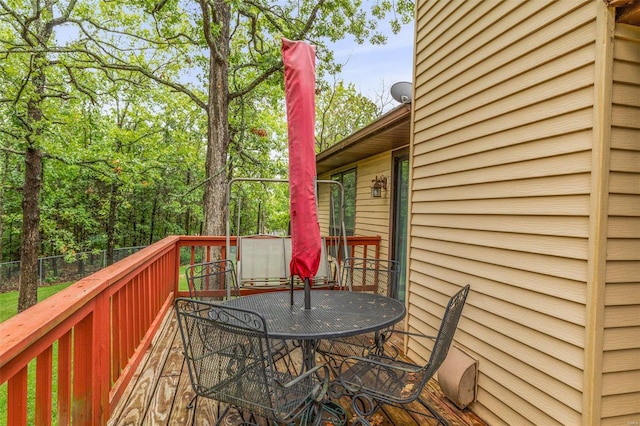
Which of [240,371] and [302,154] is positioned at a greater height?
[302,154]

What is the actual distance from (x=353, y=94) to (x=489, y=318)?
600 inches

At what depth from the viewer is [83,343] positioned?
1809 mm

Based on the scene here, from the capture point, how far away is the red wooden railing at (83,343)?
1.12 metres

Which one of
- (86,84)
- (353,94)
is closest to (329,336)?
(86,84)

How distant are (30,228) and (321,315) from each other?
31.0ft

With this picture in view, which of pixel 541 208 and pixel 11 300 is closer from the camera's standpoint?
pixel 541 208

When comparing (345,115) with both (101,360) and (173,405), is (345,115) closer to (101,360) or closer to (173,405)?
(173,405)

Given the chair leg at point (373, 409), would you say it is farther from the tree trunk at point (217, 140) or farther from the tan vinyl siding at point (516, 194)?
the tree trunk at point (217, 140)

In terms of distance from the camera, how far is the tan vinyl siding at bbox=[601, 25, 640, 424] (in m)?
1.67


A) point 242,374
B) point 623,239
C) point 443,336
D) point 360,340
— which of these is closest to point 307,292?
point 242,374

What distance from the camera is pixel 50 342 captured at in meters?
1.36

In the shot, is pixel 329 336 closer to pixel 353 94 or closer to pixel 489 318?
pixel 489 318

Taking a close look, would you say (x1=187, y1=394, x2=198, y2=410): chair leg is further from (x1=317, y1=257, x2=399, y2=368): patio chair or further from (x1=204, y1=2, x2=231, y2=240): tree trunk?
(x1=204, y1=2, x2=231, y2=240): tree trunk

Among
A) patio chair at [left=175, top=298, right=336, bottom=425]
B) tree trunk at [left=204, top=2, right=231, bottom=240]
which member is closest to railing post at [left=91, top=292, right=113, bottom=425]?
patio chair at [left=175, top=298, right=336, bottom=425]
